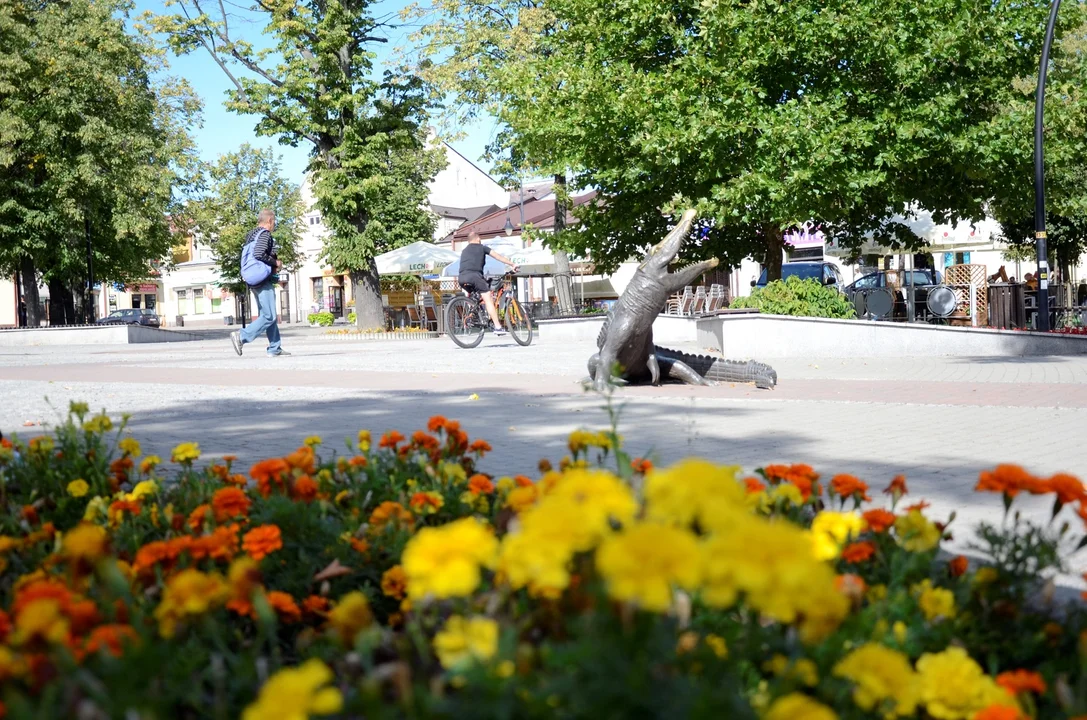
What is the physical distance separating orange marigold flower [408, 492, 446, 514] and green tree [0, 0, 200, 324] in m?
32.7

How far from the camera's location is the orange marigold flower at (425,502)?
305 cm

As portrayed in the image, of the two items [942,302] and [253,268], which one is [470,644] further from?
[942,302]

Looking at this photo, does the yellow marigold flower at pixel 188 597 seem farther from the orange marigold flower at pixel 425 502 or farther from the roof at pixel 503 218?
the roof at pixel 503 218

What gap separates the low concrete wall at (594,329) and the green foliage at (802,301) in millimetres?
7049

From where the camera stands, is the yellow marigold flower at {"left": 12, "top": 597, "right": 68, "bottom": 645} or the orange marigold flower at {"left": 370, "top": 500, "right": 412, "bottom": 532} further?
the orange marigold flower at {"left": 370, "top": 500, "right": 412, "bottom": 532}

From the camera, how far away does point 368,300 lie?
1272 inches

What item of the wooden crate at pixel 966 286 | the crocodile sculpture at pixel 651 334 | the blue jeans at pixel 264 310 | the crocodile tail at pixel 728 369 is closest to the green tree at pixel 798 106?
the wooden crate at pixel 966 286

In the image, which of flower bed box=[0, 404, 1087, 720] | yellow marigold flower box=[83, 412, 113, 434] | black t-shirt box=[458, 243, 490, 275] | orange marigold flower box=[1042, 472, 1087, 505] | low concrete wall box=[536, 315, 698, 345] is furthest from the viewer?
low concrete wall box=[536, 315, 698, 345]

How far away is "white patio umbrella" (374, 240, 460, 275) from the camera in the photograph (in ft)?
107

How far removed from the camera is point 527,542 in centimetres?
132

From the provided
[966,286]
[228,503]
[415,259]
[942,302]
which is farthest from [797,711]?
[415,259]

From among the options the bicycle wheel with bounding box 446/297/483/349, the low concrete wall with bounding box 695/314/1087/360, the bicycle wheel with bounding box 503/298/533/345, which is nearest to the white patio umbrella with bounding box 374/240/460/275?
the bicycle wheel with bounding box 503/298/533/345

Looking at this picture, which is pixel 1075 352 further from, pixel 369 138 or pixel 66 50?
pixel 66 50

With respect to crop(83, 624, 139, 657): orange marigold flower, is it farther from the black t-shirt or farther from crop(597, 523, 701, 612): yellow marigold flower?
the black t-shirt
